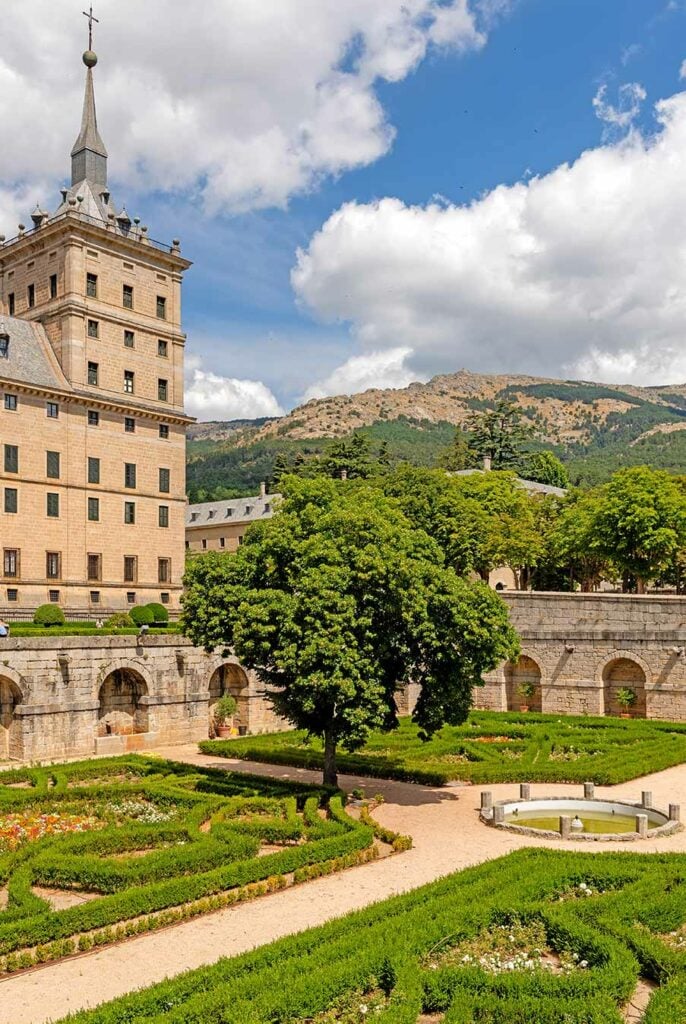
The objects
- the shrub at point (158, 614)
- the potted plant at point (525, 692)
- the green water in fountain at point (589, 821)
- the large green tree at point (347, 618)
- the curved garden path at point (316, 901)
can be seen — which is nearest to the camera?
the curved garden path at point (316, 901)

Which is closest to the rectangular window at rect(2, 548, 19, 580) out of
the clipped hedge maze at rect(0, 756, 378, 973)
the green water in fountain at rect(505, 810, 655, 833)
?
the clipped hedge maze at rect(0, 756, 378, 973)

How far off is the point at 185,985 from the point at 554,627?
35512 millimetres

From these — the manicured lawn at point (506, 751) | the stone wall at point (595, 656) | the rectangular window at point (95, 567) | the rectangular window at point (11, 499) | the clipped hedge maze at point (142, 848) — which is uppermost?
the rectangular window at point (11, 499)

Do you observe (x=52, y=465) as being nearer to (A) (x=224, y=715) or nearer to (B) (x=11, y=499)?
(B) (x=11, y=499)

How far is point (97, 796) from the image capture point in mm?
25844

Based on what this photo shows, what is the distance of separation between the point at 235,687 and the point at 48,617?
9.23m

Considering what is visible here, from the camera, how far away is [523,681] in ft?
153

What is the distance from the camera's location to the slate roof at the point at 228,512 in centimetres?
10256

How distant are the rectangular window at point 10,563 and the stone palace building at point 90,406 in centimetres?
8

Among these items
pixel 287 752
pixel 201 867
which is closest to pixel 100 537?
pixel 287 752

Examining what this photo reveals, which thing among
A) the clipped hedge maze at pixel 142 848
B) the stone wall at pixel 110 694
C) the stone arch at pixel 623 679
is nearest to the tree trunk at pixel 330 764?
the clipped hedge maze at pixel 142 848

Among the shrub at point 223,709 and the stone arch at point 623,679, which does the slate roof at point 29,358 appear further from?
the stone arch at point 623,679

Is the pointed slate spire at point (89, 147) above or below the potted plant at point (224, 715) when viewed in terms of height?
above

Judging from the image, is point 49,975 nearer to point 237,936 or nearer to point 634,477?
point 237,936
